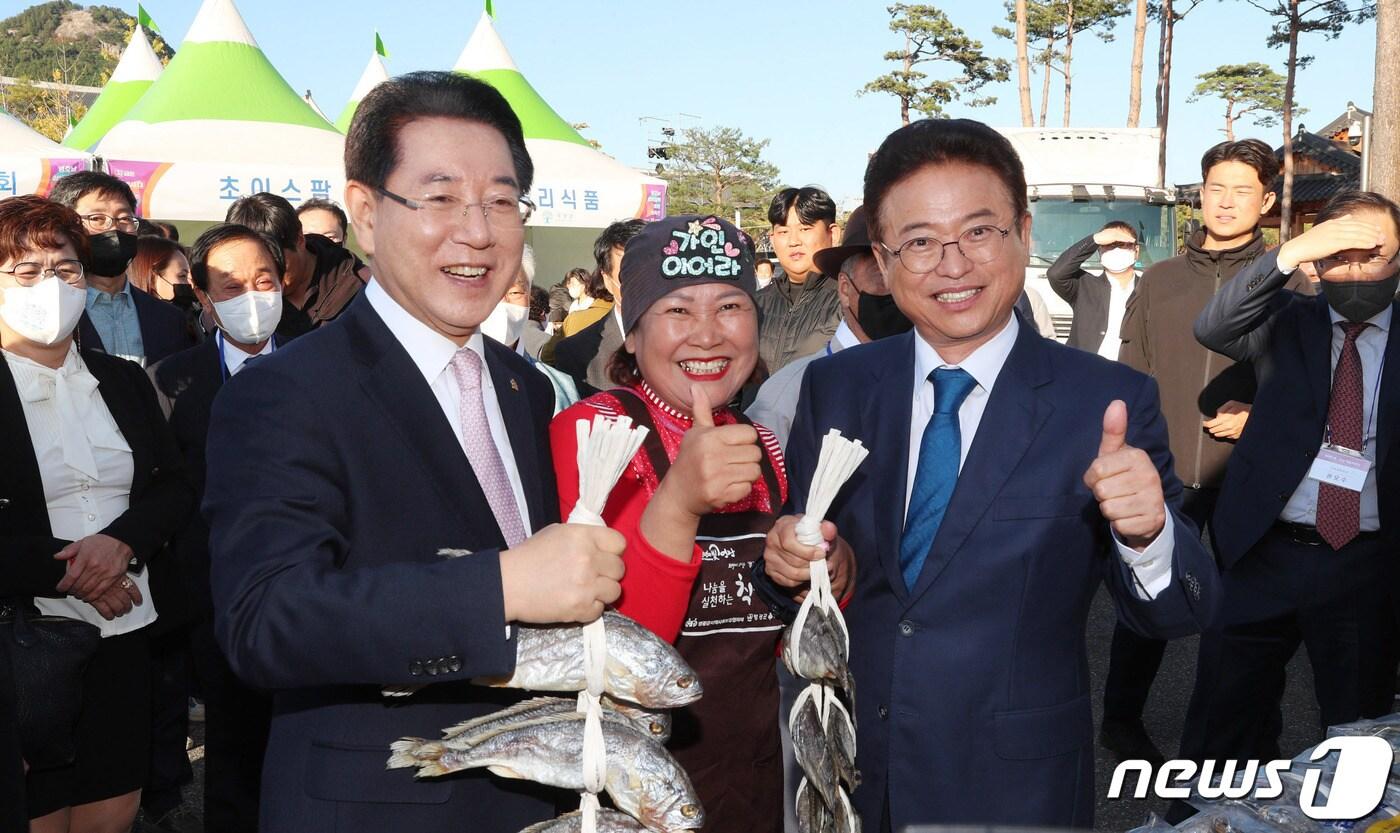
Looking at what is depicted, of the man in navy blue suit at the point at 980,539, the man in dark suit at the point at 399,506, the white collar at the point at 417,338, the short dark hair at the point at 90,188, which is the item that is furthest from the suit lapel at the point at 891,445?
the short dark hair at the point at 90,188

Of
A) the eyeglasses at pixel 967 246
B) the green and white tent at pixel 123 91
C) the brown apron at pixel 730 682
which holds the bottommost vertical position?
the brown apron at pixel 730 682

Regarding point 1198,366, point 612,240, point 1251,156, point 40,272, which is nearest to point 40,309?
point 40,272

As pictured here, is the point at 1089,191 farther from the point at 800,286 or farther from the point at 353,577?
the point at 353,577

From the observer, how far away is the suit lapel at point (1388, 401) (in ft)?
12.2

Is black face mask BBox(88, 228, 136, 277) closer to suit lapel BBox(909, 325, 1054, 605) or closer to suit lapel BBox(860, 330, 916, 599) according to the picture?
suit lapel BBox(860, 330, 916, 599)

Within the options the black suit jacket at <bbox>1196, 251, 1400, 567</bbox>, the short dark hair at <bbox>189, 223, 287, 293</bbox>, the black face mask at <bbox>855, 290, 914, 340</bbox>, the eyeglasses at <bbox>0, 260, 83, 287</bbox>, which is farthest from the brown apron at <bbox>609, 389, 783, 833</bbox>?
the short dark hair at <bbox>189, 223, 287, 293</bbox>

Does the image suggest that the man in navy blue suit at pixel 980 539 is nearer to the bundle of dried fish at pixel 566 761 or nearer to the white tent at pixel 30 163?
the bundle of dried fish at pixel 566 761

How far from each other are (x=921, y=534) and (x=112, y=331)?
14.5 ft

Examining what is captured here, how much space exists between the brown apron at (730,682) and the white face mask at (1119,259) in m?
6.12

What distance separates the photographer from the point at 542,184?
43.8 feet

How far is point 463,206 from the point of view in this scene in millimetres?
1712

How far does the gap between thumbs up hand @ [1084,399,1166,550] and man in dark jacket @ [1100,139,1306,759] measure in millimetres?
3370

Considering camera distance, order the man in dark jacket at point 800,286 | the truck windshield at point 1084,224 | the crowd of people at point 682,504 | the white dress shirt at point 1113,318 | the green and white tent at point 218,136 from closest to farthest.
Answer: the crowd of people at point 682,504
the man in dark jacket at point 800,286
the white dress shirt at point 1113,318
the green and white tent at point 218,136
the truck windshield at point 1084,224

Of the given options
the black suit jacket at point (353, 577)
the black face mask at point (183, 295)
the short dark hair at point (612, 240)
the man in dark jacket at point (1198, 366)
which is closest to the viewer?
the black suit jacket at point (353, 577)
